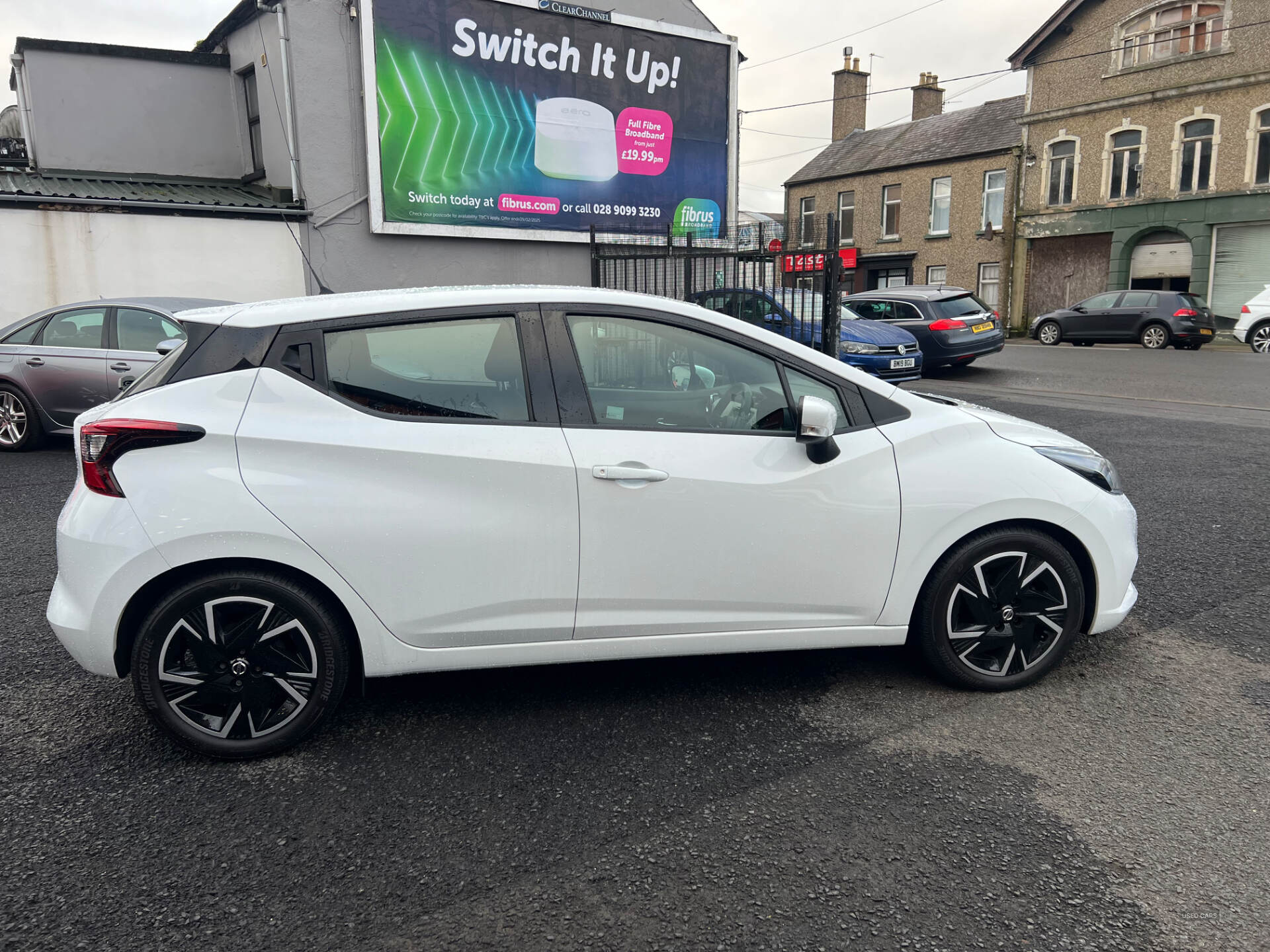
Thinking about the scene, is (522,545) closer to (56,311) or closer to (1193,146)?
(56,311)

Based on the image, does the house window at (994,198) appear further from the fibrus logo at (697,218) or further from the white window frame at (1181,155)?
the fibrus logo at (697,218)

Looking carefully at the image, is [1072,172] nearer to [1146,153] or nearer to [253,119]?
[1146,153]

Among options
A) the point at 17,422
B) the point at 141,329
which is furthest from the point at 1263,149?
the point at 17,422

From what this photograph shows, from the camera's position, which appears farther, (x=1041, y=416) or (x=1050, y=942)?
(x=1041, y=416)

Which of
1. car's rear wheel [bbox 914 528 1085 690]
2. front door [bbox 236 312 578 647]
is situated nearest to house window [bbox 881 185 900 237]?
car's rear wheel [bbox 914 528 1085 690]

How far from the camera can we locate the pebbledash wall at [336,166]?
13352 millimetres

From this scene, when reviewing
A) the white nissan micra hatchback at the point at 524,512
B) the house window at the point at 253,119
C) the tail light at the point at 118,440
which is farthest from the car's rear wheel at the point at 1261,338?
the tail light at the point at 118,440

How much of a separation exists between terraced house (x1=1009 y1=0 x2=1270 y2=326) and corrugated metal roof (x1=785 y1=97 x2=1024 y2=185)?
1826 millimetres

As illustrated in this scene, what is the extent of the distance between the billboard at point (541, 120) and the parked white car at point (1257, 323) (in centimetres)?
1339

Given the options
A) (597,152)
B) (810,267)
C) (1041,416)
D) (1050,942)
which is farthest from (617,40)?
(1050,942)

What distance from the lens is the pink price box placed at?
15688 millimetres

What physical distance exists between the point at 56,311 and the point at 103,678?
21.9 feet

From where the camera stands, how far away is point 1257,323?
21500 mm

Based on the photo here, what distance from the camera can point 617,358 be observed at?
11.2ft
